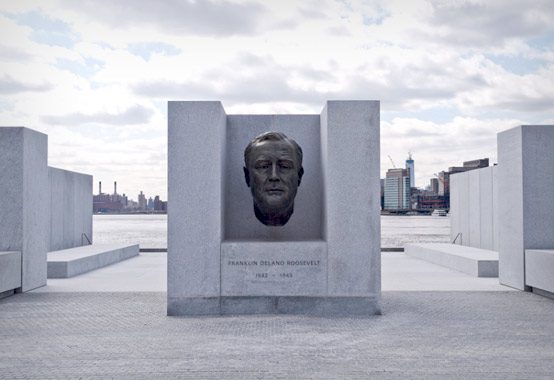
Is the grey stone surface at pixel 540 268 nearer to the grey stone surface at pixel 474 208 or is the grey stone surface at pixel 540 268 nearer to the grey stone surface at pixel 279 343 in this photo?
the grey stone surface at pixel 279 343

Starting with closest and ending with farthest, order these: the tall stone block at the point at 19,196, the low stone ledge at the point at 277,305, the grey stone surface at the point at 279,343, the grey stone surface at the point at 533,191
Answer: the grey stone surface at the point at 279,343 → the low stone ledge at the point at 277,305 → the tall stone block at the point at 19,196 → the grey stone surface at the point at 533,191

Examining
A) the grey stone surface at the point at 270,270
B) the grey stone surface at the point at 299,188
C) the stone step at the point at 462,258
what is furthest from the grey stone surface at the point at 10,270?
the stone step at the point at 462,258

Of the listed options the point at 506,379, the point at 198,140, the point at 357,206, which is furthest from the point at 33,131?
the point at 506,379

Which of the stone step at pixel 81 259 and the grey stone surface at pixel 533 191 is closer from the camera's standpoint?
the grey stone surface at pixel 533 191

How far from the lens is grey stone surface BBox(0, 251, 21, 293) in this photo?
38.9 feet

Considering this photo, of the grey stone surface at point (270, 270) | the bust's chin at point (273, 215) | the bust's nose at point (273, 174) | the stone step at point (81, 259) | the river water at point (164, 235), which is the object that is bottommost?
the river water at point (164, 235)

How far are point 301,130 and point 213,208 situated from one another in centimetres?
286

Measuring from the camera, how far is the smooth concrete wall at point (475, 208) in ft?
61.1

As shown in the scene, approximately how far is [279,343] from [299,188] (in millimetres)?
4519

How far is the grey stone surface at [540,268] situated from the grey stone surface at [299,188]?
5.15m

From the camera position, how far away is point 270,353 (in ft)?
23.7

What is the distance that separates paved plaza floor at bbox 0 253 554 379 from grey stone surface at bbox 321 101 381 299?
3.18ft

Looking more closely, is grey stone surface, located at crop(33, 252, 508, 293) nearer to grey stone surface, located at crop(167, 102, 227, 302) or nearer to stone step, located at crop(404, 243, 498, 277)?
stone step, located at crop(404, 243, 498, 277)

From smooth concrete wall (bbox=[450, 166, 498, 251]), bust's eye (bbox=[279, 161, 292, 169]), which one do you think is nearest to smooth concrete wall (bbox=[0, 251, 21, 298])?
bust's eye (bbox=[279, 161, 292, 169])
